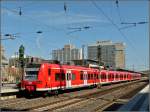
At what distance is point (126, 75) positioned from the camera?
87.5 m

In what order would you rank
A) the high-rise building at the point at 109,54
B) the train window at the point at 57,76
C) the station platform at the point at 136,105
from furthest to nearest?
the high-rise building at the point at 109,54, the train window at the point at 57,76, the station platform at the point at 136,105

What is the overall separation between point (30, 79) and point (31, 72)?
0.58 meters

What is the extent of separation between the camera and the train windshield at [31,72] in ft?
93.6

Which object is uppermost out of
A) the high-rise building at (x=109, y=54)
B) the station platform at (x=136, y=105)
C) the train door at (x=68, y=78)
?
the high-rise building at (x=109, y=54)

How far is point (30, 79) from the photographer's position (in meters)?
28.5

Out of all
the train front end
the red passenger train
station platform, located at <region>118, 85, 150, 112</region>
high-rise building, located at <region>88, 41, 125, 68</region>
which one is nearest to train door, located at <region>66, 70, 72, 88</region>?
the red passenger train

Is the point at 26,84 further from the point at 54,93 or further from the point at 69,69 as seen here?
the point at 69,69

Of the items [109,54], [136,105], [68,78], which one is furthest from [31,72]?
[109,54]

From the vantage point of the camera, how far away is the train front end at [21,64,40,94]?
2807cm

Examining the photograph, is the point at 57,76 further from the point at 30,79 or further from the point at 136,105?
the point at 136,105

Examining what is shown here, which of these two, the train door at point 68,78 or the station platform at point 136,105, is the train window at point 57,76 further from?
the station platform at point 136,105

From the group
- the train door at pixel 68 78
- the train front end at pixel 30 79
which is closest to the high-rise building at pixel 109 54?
the train door at pixel 68 78

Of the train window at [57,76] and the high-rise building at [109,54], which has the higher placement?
the high-rise building at [109,54]

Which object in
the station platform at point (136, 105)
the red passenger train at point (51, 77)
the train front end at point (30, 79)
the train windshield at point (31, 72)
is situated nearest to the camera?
the station platform at point (136, 105)
